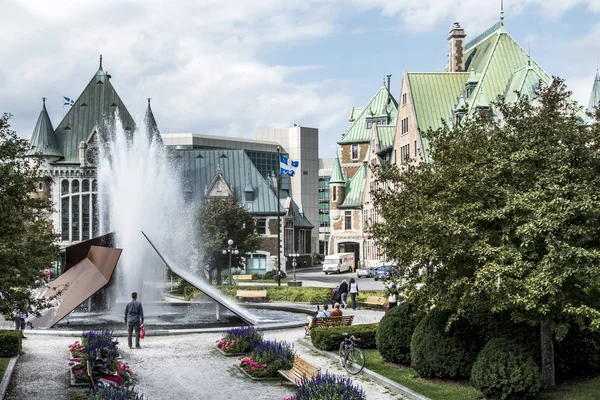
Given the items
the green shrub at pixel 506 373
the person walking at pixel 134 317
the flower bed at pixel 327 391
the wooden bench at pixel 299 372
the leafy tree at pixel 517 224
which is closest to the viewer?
the flower bed at pixel 327 391

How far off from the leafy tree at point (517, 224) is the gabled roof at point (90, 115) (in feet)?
229

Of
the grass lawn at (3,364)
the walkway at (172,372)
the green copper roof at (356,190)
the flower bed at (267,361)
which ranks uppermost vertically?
the green copper roof at (356,190)

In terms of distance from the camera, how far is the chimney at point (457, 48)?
84.6 metres

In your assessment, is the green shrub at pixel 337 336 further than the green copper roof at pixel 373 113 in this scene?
No

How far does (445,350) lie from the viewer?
62.0 feet

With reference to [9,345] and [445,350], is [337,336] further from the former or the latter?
[9,345]

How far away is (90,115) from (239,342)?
6592cm

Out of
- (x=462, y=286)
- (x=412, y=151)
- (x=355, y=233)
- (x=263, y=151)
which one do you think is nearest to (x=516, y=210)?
(x=462, y=286)

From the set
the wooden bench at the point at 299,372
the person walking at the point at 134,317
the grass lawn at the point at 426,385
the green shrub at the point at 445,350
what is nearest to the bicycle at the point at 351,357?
the grass lawn at the point at 426,385

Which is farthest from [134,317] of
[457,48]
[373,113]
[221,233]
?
[373,113]

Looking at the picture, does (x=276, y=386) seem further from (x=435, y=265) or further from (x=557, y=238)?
(x=557, y=238)

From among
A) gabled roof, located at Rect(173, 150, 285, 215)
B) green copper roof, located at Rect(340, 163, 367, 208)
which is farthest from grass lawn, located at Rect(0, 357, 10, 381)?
green copper roof, located at Rect(340, 163, 367, 208)

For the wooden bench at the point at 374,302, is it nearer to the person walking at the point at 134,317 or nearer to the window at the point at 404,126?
the person walking at the point at 134,317

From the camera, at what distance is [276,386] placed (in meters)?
19.8
